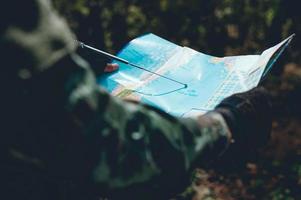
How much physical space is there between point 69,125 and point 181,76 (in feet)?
2.19

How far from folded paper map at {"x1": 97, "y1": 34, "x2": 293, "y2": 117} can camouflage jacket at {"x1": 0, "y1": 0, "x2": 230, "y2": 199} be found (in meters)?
0.33

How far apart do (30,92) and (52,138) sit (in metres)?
0.08

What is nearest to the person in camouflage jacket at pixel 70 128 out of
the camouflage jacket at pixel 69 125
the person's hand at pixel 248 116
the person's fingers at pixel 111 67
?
the camouflage jacket at pixel 69 125

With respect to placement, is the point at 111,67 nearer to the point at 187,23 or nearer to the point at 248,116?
the point at 248,116

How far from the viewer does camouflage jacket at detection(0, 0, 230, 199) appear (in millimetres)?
743

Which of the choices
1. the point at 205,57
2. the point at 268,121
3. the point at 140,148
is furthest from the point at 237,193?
the point at 140,148

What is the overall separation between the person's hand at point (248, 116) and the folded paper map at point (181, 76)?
0.18 ft

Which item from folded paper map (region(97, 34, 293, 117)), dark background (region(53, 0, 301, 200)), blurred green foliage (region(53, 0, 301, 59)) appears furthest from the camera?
blurred green foliage (region(53, 0, 301, 59))

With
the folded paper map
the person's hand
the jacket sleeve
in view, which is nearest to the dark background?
the folded paper map

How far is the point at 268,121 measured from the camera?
109cm

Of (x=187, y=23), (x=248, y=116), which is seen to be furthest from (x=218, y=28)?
(x=248, y=116)

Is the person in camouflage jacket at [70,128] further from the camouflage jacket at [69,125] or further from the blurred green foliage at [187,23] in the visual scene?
the blurred green foliage at [187,23]

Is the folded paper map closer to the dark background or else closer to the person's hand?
the person's hand

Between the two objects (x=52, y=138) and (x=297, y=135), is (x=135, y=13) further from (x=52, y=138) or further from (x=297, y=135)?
(x=52, y=138)
